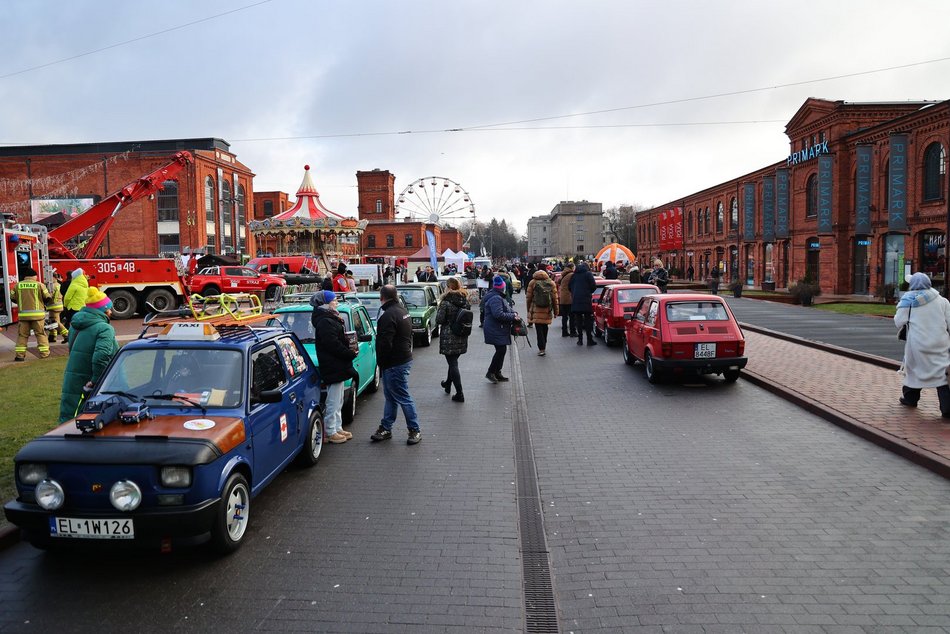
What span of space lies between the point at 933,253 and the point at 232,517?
3446cm

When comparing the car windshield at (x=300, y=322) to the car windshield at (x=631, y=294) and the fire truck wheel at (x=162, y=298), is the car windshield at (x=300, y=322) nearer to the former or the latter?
the car windshield at (x=631, y=294)

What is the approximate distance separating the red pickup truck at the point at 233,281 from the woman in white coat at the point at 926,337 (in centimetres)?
2614

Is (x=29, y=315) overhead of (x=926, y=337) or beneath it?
overhead

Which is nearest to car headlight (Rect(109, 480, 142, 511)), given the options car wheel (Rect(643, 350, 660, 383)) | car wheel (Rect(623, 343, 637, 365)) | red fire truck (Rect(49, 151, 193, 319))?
car wheel (Rect(643, 350, 660, 383))

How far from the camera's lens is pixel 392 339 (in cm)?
787

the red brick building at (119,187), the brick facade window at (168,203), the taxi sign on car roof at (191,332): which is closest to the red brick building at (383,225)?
the red brick building at (119,187)

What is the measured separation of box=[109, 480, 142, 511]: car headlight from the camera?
441cm

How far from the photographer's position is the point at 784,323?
20.7 metres

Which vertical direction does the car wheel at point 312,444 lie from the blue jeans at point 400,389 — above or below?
below

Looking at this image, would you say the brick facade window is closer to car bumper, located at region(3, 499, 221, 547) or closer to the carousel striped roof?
the carousel striped roof

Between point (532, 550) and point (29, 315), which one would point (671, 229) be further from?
point (532, 550)

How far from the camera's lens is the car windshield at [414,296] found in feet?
59.8

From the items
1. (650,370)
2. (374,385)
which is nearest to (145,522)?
(374,385)

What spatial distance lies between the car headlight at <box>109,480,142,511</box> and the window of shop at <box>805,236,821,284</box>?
4182 cm
